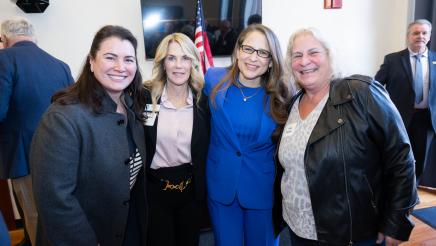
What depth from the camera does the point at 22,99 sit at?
2.38 metres

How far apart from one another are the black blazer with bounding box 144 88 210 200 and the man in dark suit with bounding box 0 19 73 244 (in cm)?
114

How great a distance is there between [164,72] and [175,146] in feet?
1.63

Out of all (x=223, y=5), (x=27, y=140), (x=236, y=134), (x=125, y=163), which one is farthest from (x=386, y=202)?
(x=223, y=5)

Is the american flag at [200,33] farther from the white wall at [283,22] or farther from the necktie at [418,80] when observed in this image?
the necktie at [418,80]

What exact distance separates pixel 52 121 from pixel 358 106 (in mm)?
1229

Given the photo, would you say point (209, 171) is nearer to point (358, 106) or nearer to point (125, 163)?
point (125, 163)

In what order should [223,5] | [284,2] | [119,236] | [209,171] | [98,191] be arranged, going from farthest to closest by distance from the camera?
[284,2] < [223,5] < [209,171] < [119,236] < [98,191]

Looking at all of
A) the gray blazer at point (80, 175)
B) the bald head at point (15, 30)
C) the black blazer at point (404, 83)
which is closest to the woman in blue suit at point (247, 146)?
the gray blazer at point (80, 175)

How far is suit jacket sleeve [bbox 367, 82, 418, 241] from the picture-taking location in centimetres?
123

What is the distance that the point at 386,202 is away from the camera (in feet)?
4.28

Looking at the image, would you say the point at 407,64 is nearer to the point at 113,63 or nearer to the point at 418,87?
the point at 418,87

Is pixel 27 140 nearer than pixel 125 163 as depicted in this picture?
No

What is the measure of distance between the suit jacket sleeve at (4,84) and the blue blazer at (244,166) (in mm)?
1628

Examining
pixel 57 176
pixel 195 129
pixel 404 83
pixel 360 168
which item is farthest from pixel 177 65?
pixel 404 83
